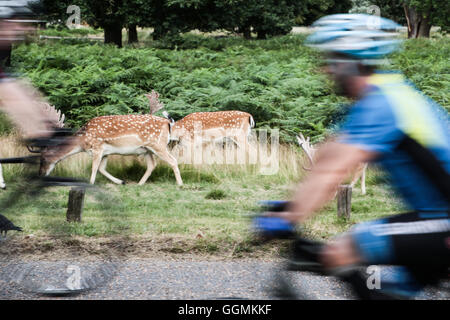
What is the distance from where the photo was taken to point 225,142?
1296cm

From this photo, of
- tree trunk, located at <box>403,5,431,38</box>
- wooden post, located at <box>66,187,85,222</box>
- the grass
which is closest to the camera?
the grass

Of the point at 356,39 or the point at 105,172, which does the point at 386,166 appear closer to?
the point at 356,39

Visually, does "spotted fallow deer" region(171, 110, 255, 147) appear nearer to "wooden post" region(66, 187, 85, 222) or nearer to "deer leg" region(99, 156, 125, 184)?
"deer leg" region(99, 156, 125, 184)

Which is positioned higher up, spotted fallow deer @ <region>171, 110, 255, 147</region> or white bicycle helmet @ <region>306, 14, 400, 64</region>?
white bicycle helmet @ <region>306, 14, 400, 64</region>

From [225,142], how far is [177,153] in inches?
49.2

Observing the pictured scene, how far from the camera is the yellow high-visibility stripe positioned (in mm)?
2680

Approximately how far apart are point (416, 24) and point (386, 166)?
4546 cm

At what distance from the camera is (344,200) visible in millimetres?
7688

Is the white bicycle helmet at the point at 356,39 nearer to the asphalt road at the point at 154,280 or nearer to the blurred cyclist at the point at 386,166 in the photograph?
the blurred cyclist at the point at 386,166

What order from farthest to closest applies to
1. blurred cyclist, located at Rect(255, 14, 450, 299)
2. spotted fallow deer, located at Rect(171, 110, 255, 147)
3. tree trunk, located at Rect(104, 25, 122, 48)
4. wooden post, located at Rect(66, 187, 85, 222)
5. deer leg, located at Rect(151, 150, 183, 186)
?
tree trunk, located at Rect(104, 25, 122, 48) → spotted fallow deer, located at Rect(171, 110, 255, 147) → deer leg, located at Rect(151, 150, 183, 186) → wooden post, located at Rect(66, 187, 85, 222) → blurred cyclist, located at Rect(255, 14, 450, 299)

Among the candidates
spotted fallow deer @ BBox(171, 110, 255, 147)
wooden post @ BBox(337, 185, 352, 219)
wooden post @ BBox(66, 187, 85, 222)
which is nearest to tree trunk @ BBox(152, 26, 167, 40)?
spotted fallow deer @ BBox(171, 110, 255, 147)

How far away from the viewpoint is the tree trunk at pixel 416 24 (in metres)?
44.0
